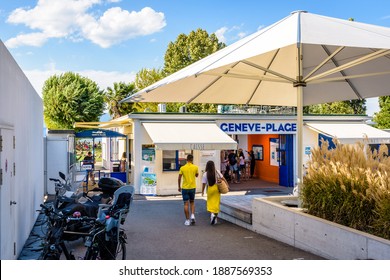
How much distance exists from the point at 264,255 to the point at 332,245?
1.09 meters

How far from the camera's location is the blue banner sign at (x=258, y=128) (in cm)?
1672

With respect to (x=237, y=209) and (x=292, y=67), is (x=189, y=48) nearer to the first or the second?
(x=292, y=67)

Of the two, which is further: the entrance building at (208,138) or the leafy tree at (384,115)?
the leafy tree at (384,115)

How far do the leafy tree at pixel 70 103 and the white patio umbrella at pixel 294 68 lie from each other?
33061 mm

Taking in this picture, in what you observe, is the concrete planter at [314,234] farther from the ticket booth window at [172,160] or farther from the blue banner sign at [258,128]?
the blue banner sign at [258,128]

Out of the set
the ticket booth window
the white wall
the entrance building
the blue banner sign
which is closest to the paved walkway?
the white wall

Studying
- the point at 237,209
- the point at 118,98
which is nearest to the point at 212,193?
the point at 237,209

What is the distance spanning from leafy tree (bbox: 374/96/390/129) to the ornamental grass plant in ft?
84.5

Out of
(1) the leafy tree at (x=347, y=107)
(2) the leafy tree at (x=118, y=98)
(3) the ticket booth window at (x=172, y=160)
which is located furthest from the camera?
(2) the leafy tree at (x=118, y=98)

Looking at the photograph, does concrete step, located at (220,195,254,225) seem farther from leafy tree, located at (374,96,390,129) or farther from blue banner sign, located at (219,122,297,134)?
leafy tree, located at (374,96,390,129)

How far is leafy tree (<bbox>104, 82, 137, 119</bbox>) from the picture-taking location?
44594 millimetres

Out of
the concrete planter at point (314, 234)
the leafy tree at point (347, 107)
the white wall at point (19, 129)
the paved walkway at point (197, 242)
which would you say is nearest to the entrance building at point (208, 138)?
the paved walkway at point (197, 242)

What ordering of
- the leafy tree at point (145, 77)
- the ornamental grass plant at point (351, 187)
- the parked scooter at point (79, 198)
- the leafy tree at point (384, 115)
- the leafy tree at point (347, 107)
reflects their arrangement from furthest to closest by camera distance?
the leafy tree at point (145, 77) → the leafy tree at point (347, 107) → the leafy tree at point (384, 115) → the parked scooter at point (79, 198) → the ornamental grass plant at point (351, 187)

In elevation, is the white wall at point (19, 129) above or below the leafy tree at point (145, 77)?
below
